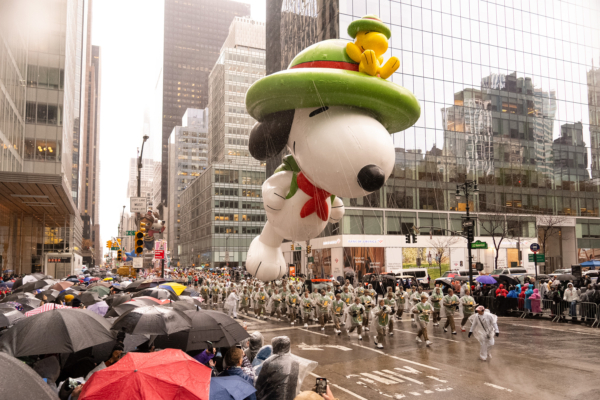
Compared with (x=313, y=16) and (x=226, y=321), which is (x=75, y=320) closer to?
(x=226, y=321)

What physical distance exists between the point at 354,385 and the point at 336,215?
4854 mm

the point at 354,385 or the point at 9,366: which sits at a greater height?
the point at 9,366

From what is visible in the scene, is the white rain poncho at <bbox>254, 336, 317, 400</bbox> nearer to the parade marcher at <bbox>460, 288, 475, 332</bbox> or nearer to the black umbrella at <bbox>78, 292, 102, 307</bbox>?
the black umbrella at <bbox>78, 292, 102, 307</bbox>

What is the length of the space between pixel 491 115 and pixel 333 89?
160 feet

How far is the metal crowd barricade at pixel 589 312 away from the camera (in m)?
17.6

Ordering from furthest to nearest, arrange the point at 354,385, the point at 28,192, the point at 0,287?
the point at 28,192 → the point at 0,287 → the point at 354,385

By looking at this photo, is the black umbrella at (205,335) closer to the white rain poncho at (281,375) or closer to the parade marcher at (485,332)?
the white rain poncho at (281,375)

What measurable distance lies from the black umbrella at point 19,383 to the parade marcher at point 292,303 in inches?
714

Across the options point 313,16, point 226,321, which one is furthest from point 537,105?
point 226,321

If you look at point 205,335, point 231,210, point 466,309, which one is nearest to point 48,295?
point 205,335

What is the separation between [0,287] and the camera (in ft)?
65.7

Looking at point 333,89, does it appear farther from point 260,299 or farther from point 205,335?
point 260,299

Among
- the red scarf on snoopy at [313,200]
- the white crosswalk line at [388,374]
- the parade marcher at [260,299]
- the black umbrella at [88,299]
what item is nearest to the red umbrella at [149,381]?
the red scarf on snoopy at [313,200]

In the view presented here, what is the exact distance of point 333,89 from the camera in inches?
190
